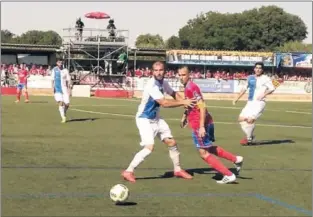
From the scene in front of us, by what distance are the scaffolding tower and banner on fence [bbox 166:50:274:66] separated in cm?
1280

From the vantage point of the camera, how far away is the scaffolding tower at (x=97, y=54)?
181 ft

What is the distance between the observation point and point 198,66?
230ft

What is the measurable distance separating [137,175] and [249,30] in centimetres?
10602

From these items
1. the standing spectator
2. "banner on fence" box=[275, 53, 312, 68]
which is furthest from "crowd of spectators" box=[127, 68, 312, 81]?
the standing spectator

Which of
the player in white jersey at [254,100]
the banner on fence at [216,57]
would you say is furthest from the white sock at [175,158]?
the banner on fence at [216,57]

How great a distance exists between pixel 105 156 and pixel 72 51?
141 feet

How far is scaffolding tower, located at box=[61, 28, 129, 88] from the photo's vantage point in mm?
55031

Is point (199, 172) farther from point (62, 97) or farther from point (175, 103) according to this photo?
point (62, 97)

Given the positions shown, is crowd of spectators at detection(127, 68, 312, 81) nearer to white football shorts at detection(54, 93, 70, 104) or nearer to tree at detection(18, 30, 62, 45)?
white football shorts at detection(54, 93, 70, 104)

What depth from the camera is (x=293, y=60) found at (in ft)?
228

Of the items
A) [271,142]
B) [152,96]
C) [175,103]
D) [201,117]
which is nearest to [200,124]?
[201,117]

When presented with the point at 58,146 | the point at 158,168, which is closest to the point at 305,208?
the point at 158,168

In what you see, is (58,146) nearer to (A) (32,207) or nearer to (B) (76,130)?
(B) (76,130)

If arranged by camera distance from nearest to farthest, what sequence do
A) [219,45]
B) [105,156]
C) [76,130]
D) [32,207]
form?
[32,207] < [105,156] < [76,130] < [219,45]
